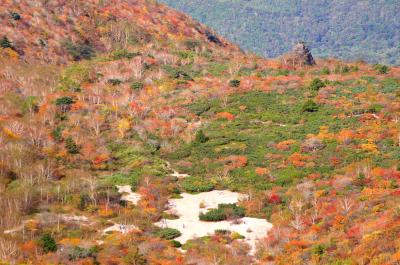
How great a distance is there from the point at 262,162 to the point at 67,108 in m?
24.9

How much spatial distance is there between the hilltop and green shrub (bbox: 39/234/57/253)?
86 millimetres

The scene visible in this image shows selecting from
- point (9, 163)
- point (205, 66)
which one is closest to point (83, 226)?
point (9, 163)

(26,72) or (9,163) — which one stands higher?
(26,72)

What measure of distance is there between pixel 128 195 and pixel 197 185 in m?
5.86

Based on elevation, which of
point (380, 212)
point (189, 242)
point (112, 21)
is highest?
point (112, 21)

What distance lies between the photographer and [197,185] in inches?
1912

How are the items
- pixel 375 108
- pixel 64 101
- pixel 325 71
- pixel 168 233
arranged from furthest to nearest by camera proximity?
pixel 325 71 < pixel 64 101 < pixel 375 108 < pixel 168 233

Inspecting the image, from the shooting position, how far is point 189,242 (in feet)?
126

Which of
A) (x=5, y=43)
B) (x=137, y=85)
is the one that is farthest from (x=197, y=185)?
(x=5, y=43)

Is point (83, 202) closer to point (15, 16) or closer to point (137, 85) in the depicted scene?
point (137, 85)

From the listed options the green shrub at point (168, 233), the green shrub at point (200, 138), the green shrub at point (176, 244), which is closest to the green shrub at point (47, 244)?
the green shrub at point (168, 233)

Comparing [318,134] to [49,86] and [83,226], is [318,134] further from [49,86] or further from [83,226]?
[49,86]

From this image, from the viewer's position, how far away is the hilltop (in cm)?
3603

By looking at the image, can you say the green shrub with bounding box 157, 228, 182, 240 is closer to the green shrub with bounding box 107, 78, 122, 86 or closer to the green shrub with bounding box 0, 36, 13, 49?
the green shrub with bounding box 107, 78, 122, 86
